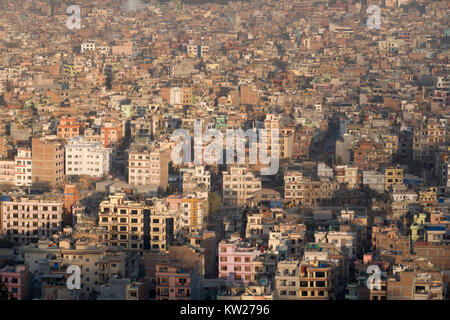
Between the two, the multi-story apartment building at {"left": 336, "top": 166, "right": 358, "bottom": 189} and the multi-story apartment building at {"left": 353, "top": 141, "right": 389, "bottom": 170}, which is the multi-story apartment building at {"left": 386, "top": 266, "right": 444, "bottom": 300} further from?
the multi-story apartment building at {"left": 353, "top": 141, "right": 389, "bottom": 170}

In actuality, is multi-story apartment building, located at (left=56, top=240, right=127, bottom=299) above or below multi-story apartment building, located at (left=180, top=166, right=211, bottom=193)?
below

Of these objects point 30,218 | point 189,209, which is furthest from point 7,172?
point 189,209

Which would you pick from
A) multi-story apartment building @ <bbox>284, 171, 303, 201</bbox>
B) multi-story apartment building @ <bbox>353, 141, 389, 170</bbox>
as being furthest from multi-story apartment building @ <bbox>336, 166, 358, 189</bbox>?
multi-story apartment building @ <bbox>353, 141, 389, 170</bbox>

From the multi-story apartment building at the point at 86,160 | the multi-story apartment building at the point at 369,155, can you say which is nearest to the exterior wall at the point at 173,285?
the multi-story apartment building at the point at 86,160

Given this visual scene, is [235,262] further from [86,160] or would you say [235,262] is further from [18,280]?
[86,160]

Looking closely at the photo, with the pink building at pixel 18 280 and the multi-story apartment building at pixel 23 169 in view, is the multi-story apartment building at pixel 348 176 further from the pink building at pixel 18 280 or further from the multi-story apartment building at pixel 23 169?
the pink building at pixel 18 280

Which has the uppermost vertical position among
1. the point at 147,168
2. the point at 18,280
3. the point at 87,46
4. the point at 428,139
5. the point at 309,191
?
the point at 87,46

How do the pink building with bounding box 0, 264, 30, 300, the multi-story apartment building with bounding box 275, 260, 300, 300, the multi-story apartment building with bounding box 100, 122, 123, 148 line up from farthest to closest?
the multi-story apartment building with bounding box 100, 122, 123, 148 → the pink building with bounding box 0, 264, 30, 300 → the multi-story apartment building with bounding box 275, 260, 300, 300

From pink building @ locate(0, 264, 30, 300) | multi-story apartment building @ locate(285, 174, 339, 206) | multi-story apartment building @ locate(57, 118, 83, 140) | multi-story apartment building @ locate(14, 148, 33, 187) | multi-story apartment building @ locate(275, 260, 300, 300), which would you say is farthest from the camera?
multi-story apartment building @ locate(57, 118, 83, 140)
